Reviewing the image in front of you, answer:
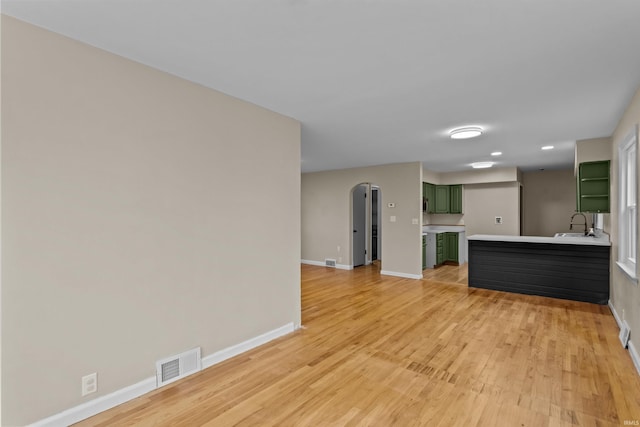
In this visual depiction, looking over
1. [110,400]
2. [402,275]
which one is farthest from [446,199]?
[110,400]

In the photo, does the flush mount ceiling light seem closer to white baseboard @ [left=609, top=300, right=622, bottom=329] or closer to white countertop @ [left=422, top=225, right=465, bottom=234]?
white baseboard @ [left=609, top=300, right=622, bottom=329]

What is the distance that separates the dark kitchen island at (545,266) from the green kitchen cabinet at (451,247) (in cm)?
244

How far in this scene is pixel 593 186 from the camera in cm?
439

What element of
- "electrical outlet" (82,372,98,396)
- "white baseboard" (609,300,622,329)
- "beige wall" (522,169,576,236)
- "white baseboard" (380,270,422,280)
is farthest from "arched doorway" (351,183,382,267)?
"electrical outlet" (82,372,98,396)

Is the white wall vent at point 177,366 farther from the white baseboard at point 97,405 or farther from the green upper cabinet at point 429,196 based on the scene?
the green upper cabinet at point 429,196

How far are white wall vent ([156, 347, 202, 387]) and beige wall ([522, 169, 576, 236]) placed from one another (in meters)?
8.70

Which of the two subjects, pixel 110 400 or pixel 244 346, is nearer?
pixel 110 400

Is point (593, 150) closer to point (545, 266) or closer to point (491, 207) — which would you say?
point (545, 266)

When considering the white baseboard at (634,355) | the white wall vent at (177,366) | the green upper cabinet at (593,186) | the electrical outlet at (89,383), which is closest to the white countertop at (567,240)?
the green upper cabinet at (593,186)

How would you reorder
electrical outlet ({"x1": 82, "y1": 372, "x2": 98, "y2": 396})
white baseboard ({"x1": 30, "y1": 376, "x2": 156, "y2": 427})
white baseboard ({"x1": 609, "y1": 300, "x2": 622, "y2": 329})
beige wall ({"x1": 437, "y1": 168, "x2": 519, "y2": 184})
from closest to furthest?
white baseboard ({"x1": 30, "y1": 376, "x2": 156, "y2": 427})
electrical outlet ({"x1": 82, "y1": 372, "x2": 98, "y2": 396})
white baseboard ({"x1": 609, "y1": 300, "x2": 622, "y2": 329})
beige wall ({"x1": 437, "y1": 168, "x2": 519, "y2": 184})

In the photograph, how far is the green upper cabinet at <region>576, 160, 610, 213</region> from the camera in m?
4.32

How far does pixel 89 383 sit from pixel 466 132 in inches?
177

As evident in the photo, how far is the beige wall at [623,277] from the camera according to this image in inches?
111

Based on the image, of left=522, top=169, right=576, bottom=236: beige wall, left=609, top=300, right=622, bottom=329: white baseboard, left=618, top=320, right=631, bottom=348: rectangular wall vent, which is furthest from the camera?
left=522, top=169, right=576, bottom=236: beige wall
